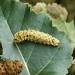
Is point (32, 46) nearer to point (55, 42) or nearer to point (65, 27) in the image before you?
point (55, 42)

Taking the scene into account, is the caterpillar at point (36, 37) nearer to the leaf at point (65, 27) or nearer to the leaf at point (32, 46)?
the leaf at point (32, 46)

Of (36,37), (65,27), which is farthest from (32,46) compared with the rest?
(65,27)

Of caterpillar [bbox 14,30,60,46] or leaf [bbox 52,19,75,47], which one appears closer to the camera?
caterpillar [bbox 14,30,60,46]

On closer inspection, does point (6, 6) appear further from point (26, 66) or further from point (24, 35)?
point (26, 66)

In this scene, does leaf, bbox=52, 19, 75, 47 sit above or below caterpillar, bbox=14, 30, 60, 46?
below

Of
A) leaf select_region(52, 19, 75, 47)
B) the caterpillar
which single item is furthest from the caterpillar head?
leaf select_region(52, 19, 75, 47)

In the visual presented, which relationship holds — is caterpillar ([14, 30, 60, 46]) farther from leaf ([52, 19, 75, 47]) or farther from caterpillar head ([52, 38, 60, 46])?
leaf ([52, 19, 75, 47])

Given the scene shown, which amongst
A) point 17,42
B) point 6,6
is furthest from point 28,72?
point 6,6
